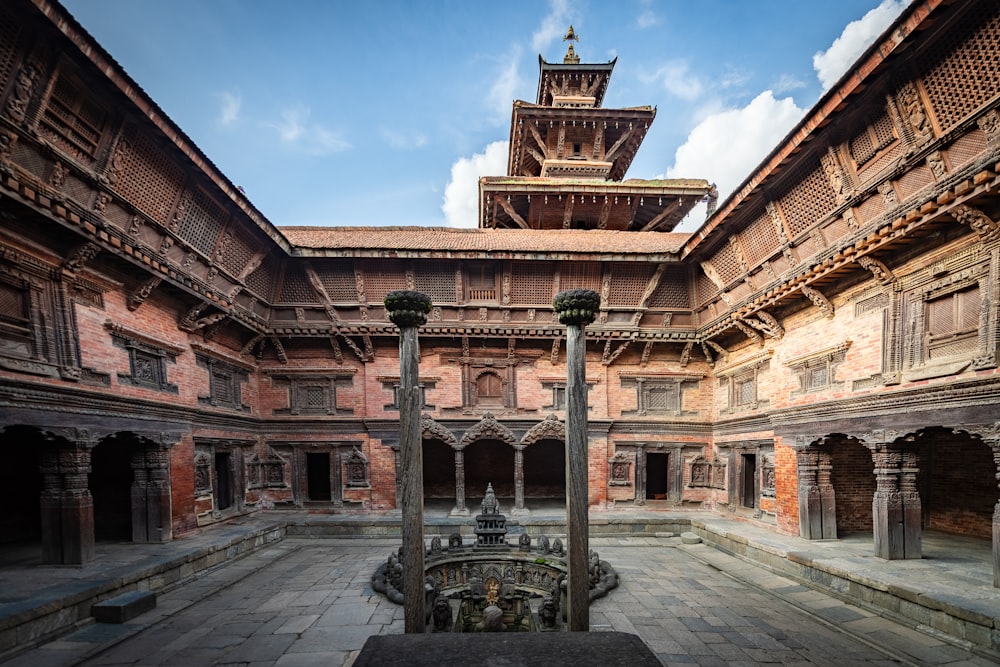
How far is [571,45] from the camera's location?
22234 mm

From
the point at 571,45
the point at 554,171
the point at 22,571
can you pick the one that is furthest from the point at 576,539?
the point at 571,45

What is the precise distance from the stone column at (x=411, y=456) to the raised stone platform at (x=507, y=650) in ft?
5.65

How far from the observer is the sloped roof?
496 inches

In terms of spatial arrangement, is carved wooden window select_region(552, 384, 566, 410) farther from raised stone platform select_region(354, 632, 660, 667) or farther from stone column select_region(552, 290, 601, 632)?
raised stone platform select_region(354, 632, 660, 667)

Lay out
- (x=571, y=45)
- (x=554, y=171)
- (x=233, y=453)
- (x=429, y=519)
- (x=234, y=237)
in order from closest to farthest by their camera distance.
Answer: (x=234, y=237), (x=233, y=453), (x=429, y=519), (x=554, y=171), (x=571, y=45)

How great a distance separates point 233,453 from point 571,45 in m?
22.8

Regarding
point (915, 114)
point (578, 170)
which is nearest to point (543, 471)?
point (578, 170)

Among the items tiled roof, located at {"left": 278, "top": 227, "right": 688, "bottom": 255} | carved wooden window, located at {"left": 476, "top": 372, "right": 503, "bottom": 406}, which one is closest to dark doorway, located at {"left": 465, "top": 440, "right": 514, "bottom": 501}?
carved wooden window, located at {"left": 476, "top": 372, "right": 503, "bottom": 406}

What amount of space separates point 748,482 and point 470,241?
35.6 ft

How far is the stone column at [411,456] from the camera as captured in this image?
17.6ft

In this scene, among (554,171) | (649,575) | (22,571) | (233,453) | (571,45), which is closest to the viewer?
(22,571)

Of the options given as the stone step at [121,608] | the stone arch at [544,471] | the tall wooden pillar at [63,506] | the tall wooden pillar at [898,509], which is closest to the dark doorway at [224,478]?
the tall wooden pillar at [63,506]

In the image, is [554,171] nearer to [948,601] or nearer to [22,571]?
[948,601]

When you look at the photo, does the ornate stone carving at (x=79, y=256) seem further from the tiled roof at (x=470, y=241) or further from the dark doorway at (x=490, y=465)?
the dark doorway at (x=490, y=465)
